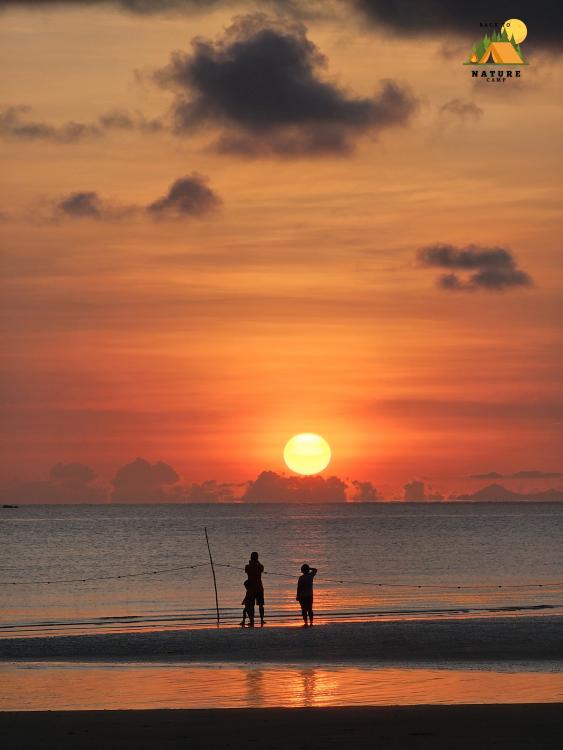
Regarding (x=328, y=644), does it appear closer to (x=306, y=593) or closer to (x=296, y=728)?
(x=306, y=593)

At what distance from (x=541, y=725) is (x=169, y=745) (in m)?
5.86

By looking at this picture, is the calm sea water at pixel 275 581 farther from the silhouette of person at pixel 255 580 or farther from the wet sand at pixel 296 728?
the wet sand at pixel 296 728

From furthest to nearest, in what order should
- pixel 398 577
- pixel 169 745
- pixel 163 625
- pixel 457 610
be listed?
pixel 398 577
pixel 457 610
pixel 163 625
pixel 169 745

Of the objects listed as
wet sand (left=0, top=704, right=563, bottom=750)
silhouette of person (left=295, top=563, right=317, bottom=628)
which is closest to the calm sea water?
silhouette of person (left=295, top=563, right=317, bottom=628)

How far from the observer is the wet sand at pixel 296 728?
16875 mm

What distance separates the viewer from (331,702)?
21.0 m

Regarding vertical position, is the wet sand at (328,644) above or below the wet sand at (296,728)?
above

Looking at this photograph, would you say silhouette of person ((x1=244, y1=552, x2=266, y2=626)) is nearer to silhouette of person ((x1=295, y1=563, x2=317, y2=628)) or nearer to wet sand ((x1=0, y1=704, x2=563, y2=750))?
silhouette of person ((x1=295, y1=563, x2=317, y2=628))

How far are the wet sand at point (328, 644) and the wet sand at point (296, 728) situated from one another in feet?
30.1

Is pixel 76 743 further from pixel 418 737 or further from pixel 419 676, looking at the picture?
pixel 419 676

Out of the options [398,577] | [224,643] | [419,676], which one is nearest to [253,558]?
[224,643]

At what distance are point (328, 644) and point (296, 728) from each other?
14.4 m

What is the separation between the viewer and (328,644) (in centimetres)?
3216

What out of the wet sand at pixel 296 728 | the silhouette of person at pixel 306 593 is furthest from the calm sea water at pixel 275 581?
the wet sand at pixel 296 728
